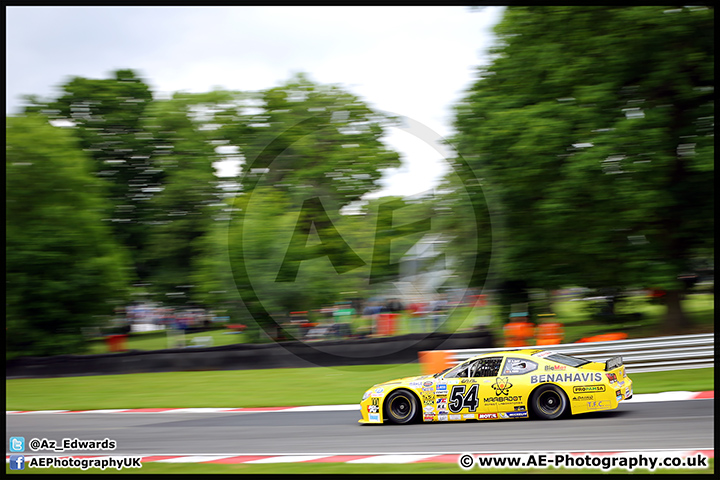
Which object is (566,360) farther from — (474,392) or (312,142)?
(312,142)

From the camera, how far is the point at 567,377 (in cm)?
792

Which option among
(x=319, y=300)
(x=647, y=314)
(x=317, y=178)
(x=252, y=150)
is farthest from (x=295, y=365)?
(x=647, y=314)

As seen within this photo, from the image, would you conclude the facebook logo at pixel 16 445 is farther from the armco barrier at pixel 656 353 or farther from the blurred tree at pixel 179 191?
the blurred tree at pixel 179 191

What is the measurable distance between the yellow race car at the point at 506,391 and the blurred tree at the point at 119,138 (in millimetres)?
12624

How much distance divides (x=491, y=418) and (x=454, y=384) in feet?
2.19

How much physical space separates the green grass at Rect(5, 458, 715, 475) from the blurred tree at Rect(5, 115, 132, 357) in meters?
9.32

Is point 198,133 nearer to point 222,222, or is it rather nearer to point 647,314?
point 222,222

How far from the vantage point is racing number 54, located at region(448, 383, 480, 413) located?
827cm

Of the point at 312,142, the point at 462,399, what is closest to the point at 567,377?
the point at 462,399

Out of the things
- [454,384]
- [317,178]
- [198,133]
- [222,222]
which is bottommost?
[454,384]

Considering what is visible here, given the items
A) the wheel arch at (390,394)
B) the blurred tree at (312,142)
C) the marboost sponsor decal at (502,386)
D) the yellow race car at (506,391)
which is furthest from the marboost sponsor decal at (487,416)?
the blurred tree at (312,142)

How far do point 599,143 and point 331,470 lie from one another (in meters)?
9.90

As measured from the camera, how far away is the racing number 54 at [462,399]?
8.27 meters

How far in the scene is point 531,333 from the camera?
1584 cm
